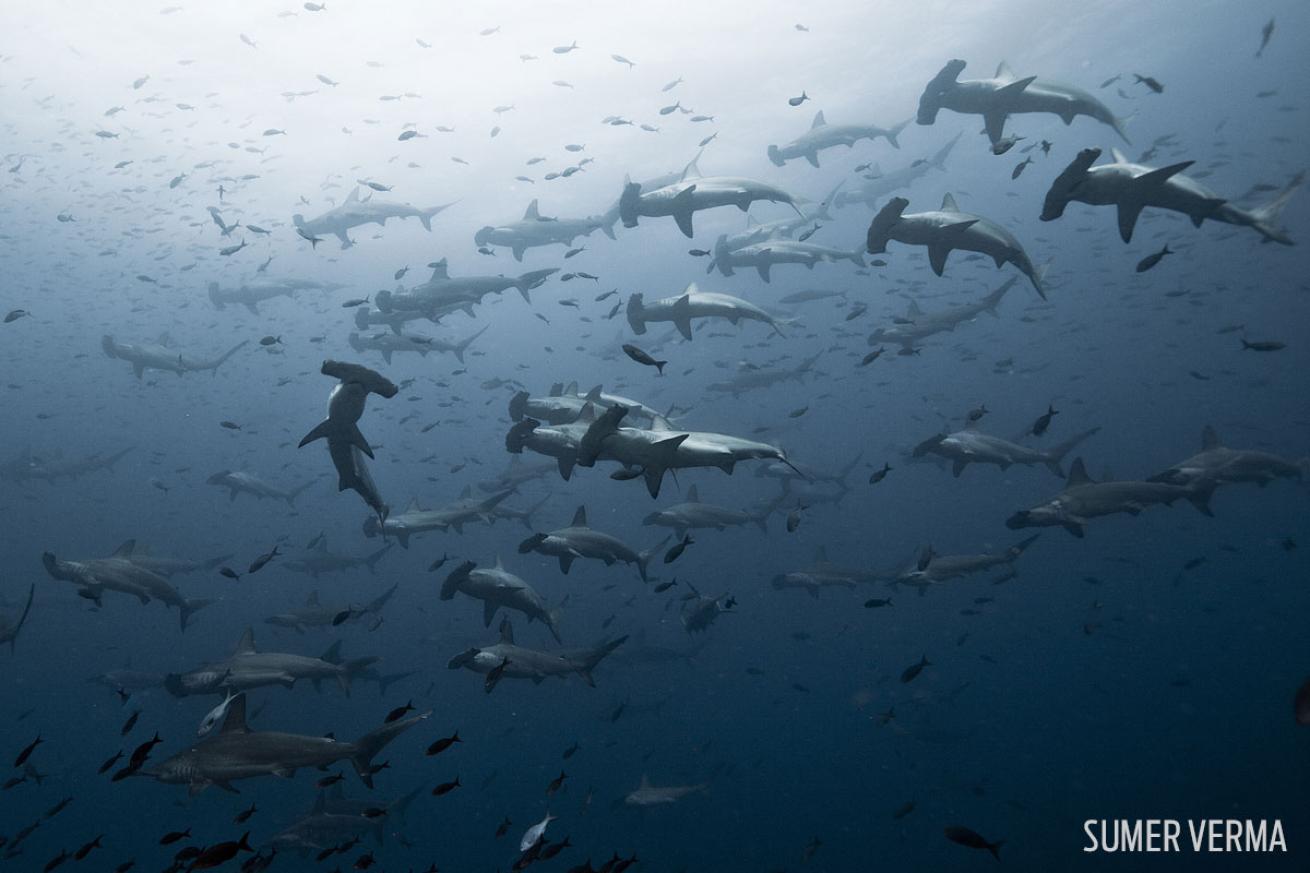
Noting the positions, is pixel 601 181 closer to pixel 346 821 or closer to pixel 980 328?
pixel 346 821

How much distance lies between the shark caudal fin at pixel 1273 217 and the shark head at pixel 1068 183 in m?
1.62

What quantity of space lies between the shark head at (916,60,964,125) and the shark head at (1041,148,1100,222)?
→ 2713 mm

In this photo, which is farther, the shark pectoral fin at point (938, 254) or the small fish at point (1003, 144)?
the small fish at point (1003, 144)

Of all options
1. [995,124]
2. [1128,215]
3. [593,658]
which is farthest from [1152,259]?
[593,658]

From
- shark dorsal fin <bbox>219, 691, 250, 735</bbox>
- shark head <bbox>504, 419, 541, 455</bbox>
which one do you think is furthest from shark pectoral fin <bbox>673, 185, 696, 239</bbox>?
shark dorsal fin <bbox>219, 691, 250, 735</bbox>

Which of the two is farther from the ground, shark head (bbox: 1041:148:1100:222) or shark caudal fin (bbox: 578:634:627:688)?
shark head (bbox: 1041:148:1100:222)

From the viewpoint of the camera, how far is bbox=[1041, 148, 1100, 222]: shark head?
5.51 metres

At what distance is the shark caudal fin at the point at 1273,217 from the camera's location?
5.88 meters

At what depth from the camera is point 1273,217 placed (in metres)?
6.05

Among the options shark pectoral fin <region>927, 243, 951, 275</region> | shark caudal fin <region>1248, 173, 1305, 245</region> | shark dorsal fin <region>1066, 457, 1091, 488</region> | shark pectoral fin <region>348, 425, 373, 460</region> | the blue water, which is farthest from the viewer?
the blue water

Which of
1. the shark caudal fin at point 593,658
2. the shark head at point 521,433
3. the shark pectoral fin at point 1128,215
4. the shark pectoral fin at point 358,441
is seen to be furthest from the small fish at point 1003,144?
the shark pectoral fin at point 358,441

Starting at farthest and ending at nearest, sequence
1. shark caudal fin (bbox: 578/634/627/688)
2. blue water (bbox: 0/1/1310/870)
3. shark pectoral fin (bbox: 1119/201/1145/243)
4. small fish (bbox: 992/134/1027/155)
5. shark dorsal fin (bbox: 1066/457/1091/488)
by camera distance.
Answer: blue water (bbox: 0/1/1310/870) < shark dorsal fin (bbox: 1066/457/1091/488) < shark caudal fin (bbox: 578/634/627/688) < small fish (bbox: 992/134/1027/155) < shark pectoral fin (bbox: 1119/201/1145/243)

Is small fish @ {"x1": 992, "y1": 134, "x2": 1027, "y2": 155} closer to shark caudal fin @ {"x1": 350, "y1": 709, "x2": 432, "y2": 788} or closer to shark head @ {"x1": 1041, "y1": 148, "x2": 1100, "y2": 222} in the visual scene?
shark head @ {"x1": 1041, "y1": 148, "x2": 1100, "y2": 222}

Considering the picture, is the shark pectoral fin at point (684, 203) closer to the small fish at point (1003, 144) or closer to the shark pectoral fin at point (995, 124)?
the shark pectoral fin at point (995, 124)
